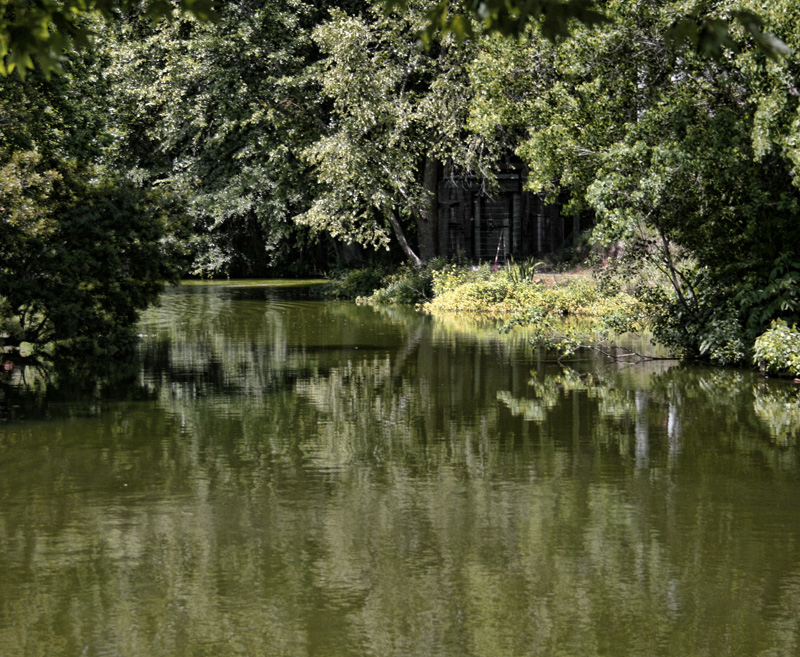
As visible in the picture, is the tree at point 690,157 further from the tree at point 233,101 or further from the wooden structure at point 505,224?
the wooden structure at point 505,224

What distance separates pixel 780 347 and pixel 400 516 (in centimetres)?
812

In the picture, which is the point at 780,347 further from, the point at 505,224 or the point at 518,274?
the point at 505,224

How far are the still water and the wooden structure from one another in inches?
1044

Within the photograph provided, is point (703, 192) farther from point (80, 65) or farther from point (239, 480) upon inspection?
point (80, 65)

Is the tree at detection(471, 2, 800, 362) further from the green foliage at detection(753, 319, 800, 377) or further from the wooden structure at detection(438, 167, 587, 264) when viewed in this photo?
the wooden structure at detection(438, 167, 587, 264)

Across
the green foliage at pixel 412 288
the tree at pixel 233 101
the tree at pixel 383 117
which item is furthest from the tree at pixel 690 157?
the tree at pixel 233 101

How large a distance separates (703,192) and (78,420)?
8.67 meters

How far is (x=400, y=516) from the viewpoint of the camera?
26.2 ft

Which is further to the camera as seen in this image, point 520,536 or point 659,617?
point 520,536

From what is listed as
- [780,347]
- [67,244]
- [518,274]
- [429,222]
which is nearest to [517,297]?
[518,274]

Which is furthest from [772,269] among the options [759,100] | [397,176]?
[397,176]

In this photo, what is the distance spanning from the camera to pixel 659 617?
19.6ft

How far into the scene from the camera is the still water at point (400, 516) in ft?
19.2

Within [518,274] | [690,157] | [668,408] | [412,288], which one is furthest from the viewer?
[412,288]
